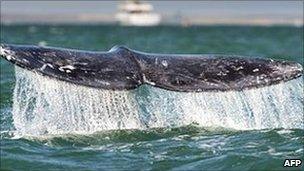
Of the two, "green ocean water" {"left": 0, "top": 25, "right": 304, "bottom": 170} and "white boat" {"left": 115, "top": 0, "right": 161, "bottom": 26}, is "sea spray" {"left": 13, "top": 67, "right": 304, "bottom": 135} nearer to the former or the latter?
"green ocean water" {"left": 0, "top": 25, "right": 304, "bottom": 170}

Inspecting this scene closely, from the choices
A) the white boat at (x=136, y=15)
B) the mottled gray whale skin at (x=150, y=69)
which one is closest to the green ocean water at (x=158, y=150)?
the mottled gray whale skin at (x=150, y=69)

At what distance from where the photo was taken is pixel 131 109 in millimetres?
9711

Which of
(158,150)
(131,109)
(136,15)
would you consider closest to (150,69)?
(131,109)

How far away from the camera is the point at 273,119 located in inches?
440

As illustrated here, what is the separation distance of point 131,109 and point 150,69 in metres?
0.72

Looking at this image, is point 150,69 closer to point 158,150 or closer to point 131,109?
point 131,109

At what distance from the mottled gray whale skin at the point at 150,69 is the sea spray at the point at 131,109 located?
0.09 m

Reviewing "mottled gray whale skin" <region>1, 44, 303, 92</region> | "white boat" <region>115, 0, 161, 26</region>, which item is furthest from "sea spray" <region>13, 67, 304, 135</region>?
"white boat" <region>115, 0, 161, 26</region>

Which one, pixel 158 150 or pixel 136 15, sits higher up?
pixel 136 15

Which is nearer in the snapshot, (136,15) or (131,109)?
(131,109)

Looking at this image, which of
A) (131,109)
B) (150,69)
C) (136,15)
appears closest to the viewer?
(150,69)

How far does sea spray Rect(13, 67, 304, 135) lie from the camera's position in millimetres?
9016

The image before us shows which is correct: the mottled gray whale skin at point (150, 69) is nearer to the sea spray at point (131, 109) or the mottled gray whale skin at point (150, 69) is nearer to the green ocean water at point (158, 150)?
the sea spray at point (131, 109)

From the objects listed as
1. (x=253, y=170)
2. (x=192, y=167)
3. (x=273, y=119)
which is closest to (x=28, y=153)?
(x=192, y=167)
